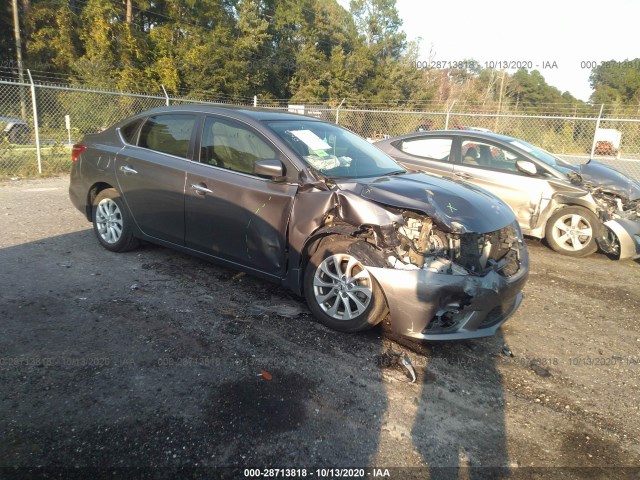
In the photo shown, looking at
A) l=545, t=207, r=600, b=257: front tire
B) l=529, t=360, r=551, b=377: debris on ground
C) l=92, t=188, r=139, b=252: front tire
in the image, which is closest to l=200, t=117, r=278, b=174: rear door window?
l=92, t=188, r=139, b=252: front tire

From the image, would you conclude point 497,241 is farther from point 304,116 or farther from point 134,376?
point 134,376

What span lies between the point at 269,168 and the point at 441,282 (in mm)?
1579

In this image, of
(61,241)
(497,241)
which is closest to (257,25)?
(61,241)

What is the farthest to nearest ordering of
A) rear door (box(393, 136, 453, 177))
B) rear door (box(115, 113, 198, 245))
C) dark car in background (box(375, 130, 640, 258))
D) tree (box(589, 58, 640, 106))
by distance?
1. tree (box(589, 58, 640, 106))
2. rear door (box(393, 136, 453, 177))
3. dark car in background (box(375, 130, 640, 258))
4. rear door (box(115, 113, 198, 245))

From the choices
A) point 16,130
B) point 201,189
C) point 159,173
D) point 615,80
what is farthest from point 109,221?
point 615,80

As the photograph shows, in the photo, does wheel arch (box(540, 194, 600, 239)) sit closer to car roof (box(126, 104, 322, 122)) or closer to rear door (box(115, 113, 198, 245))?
car roof (box(126, 104, 322, 122))

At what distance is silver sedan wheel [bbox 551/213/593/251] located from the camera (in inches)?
236

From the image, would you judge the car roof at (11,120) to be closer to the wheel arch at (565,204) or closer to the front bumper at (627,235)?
the wheel arch at (565,204)

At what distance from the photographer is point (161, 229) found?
4445 millimetres

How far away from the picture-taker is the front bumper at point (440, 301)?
3053 millimetres

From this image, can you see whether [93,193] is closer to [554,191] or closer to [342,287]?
[342,287]

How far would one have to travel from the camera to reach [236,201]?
383cm

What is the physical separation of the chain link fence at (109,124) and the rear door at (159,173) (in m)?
5.24

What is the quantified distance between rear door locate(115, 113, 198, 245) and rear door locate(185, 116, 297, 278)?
157 millimetres
